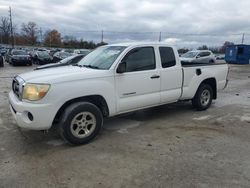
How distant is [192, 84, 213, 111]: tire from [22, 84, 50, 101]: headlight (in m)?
4.20

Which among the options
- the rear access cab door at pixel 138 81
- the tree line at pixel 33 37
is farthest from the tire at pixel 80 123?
the tree line at pixel 33 37

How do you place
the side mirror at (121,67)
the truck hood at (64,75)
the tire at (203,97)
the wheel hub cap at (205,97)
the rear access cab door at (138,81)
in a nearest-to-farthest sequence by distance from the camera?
the truck hood at (64,75)
the side mirror at (121,67)
the rear access cab door at (138,81)
the tire at (203,97)
the wheel hub cap at (205,97)

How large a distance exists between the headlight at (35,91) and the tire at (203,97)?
13.8 feet

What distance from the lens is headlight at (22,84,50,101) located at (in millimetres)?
4434

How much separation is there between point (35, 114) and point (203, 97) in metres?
4.68

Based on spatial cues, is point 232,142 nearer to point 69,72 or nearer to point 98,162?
point 98,162

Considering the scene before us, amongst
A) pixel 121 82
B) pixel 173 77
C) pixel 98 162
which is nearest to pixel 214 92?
pixel 173 77

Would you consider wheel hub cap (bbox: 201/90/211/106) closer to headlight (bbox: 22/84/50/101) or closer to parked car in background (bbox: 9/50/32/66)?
headlight (bbox: 22/84/50/101)

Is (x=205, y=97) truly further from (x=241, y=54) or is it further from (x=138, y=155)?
(x=241, y=54)

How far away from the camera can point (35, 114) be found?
14.5 ft

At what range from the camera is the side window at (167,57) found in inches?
244

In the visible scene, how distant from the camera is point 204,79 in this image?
7293 mm

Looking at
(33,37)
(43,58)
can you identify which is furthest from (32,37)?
(43,58)

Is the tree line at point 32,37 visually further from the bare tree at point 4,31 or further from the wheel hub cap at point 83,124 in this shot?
the wheel hub cap at point 83,124
